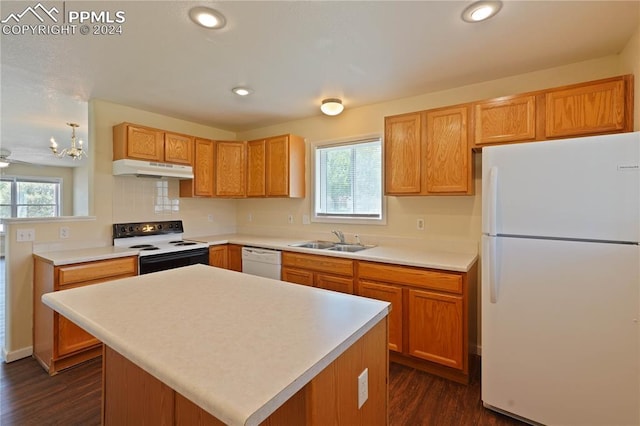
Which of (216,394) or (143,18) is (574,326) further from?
(143,18)

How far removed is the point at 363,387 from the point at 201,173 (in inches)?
132

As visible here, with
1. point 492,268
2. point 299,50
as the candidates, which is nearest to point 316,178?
point 299,50

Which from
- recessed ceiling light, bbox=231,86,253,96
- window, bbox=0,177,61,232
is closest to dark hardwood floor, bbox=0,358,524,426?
recessed ceiling light, bbox=231,86,253,96

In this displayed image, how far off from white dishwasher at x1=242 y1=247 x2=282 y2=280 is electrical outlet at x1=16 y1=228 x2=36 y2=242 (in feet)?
6.13

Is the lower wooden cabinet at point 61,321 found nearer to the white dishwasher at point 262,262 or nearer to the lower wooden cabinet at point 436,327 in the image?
the white dishwasher at point 262,262

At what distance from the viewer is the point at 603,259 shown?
159 centimetres

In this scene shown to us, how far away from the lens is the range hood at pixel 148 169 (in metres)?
3.05

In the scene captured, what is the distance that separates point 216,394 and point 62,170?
1003cm

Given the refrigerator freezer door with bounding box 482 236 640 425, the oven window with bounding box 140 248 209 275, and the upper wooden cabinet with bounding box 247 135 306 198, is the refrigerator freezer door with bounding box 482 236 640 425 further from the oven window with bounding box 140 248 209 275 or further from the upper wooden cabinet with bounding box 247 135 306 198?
the oven window with bounding box 140 248 209 275

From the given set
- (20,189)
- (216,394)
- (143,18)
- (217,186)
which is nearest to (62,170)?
(20,189)

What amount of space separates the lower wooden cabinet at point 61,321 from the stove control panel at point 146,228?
26.6 inches

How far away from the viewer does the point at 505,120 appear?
2281mm

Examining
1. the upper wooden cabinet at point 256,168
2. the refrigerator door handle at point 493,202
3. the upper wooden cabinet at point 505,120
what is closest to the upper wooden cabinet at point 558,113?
the upper wooden cabinet at point 505,120

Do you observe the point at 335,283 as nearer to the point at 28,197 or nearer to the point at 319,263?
the point at 319,263
